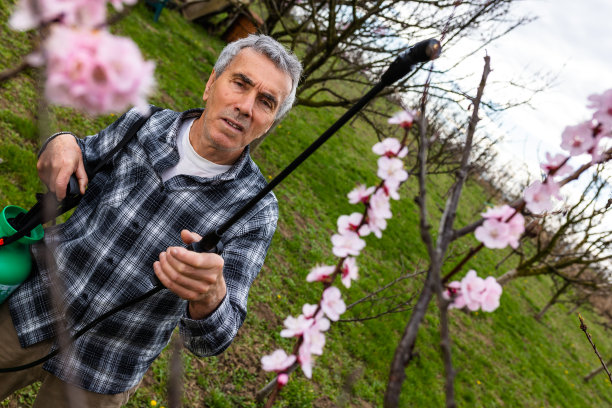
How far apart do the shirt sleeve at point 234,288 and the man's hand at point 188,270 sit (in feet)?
0.64

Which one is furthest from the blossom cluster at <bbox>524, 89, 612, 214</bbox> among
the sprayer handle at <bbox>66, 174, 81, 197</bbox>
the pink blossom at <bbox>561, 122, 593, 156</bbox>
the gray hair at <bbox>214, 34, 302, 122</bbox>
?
the sprayer handle at <bbox>66, 174, 81, 197</bbox>

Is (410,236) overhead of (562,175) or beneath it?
beneath

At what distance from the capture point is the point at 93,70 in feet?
1.40

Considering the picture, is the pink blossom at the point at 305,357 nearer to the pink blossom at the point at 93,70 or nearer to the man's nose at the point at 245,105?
the pink blossom at the point at 93,70

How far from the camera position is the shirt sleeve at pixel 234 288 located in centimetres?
140

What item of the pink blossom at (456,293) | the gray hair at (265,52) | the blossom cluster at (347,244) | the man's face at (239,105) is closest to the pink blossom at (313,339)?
the blossom cluster at (347,244)

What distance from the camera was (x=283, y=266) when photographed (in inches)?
222

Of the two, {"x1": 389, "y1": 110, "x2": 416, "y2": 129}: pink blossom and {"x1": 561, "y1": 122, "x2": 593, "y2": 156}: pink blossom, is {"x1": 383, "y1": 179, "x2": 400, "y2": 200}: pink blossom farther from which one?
{"x1": 561, "y1": 122, "x2": 593, "y2": 156}: pink blossom

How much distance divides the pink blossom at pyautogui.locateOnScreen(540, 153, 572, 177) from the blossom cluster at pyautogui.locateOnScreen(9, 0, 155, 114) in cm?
68

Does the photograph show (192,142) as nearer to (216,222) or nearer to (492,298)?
(216,222)

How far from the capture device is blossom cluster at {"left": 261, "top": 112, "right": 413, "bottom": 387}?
83 cm

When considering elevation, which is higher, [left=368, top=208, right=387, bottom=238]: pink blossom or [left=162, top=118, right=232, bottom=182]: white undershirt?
[left=368, top=208, right=387, bottom=238]: pink blossom

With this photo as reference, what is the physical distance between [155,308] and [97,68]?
1.55 meters

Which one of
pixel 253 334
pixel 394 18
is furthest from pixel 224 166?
pixel 394 18
